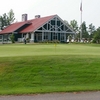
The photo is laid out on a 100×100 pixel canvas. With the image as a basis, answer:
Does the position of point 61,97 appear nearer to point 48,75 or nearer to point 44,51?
point 48,75

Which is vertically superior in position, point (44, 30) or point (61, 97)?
point (44, 30)

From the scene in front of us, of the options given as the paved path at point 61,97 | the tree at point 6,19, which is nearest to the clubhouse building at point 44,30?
the tree at point 6,19

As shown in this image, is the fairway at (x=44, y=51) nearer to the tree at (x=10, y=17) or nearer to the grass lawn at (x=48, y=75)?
the grass lawn at (x=48, y=75)

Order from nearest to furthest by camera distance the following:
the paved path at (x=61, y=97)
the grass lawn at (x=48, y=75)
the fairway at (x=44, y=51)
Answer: the paved path at (x=61, y=97)
the grass lawn at (x=48, y=75)
the fairway at (x=44, y=51)

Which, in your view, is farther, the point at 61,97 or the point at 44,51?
the point at 44,51

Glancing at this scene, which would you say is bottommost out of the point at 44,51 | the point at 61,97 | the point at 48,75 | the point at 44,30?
the point at 61,97

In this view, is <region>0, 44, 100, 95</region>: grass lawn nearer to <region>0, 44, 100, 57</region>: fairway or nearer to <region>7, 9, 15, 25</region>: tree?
<region>0, 44, 100, 57</region>: fairway

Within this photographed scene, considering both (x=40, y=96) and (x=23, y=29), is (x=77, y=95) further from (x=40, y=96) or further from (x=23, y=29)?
(x=23, y=29)

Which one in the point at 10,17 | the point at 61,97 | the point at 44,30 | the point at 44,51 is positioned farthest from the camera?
the point at 10,17

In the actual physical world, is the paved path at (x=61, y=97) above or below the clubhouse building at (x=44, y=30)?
below

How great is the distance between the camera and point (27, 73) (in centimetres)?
1174

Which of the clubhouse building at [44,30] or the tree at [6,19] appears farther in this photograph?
the tree at [6,19]

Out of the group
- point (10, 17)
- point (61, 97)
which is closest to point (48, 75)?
point (61, 97)


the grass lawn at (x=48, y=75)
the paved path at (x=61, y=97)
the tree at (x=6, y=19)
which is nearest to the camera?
the paved path at (x=61, y=97)
